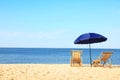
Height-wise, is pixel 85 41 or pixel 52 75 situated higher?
pixel 85 41

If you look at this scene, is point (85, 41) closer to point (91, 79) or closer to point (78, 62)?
point (78, 62)

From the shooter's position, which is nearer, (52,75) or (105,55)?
(52,75)

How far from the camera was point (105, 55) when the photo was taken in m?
15.6

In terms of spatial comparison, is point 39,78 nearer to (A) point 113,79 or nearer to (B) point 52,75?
(B) point 52,75

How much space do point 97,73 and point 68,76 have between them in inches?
54.2

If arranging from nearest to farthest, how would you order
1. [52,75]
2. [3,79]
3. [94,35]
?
[3,79], [52,75], [94,35]

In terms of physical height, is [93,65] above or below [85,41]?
below

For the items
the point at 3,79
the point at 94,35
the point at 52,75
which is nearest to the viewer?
the point at 3,79

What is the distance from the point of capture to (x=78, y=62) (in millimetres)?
15766

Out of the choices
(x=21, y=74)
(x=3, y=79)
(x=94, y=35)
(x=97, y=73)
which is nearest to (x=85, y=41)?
(x=94, y=35)

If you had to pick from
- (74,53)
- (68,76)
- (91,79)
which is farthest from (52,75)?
(74,53)

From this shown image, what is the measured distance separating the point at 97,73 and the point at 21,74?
286 cm

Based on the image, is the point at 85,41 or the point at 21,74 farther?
the point at 85,41

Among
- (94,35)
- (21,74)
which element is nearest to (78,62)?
(94,35)
